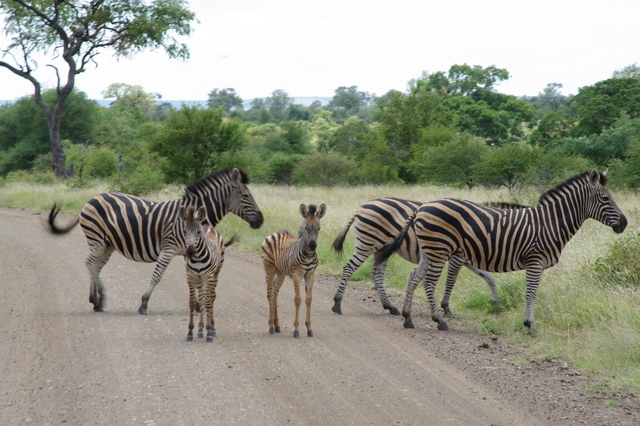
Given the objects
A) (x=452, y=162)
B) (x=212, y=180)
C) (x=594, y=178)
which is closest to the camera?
(x=594, y=178)

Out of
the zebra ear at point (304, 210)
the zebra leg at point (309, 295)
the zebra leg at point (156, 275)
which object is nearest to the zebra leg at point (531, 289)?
the zebra leg at point (309, 295)

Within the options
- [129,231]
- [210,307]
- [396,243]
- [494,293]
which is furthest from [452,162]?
[210,307]

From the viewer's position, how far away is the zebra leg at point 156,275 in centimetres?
841

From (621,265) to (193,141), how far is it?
17.8m

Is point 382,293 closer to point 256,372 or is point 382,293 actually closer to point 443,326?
point 443,326

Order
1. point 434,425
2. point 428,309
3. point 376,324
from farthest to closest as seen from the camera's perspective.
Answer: point 428,309, point 376,324, point 434,425

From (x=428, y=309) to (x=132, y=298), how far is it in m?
4.49

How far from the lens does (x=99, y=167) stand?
32.2 meters

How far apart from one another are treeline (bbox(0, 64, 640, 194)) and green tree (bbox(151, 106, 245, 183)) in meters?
0.04

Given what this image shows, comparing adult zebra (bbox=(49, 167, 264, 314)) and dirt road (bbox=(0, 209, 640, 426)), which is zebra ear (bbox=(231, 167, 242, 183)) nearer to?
adult zebra (bbox=(49, 167, 264, 314))

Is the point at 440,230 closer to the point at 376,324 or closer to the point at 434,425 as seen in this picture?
the point at 376,324

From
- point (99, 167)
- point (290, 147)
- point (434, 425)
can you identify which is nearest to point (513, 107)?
point (290, 147)

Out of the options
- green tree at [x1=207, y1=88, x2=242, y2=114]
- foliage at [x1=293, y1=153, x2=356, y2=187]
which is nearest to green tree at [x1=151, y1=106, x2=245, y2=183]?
foliage at [x1=293, y1=153, x2=356, y2=187]

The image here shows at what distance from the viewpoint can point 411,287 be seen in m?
8.22
